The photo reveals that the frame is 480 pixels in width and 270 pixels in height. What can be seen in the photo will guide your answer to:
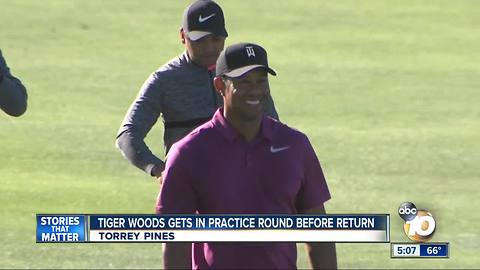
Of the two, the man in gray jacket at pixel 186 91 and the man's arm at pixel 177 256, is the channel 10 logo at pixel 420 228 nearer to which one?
the man in gray jacket at pixel 186 91

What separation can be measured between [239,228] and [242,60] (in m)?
0.81

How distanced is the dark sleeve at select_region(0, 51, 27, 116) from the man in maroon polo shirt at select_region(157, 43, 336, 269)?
48.4 inches

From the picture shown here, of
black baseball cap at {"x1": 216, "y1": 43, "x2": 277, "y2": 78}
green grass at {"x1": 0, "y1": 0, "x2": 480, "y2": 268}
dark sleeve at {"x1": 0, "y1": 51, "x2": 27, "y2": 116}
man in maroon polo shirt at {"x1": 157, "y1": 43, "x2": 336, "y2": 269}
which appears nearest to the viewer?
man in maroon polo shirt at {"x1": 157, "y1": 43, "x2": 336, "y2": 269}

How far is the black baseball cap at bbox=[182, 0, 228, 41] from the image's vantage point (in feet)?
32.2

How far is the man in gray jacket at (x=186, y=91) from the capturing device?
388 inches

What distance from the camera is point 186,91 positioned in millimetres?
9930

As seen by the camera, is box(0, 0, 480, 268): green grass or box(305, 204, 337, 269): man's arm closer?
box(305, 204, 337, 269): man's arm

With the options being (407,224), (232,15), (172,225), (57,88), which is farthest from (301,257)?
(232,15)


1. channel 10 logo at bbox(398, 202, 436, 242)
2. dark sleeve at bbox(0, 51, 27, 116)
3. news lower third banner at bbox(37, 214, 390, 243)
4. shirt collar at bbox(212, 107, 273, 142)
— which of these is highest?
channel 10 logo at bbox(398, 202, 436, 242)

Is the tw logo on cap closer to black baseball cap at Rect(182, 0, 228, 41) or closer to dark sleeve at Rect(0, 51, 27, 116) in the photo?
dark sleeve at Rect(0, 51, 27, 116)

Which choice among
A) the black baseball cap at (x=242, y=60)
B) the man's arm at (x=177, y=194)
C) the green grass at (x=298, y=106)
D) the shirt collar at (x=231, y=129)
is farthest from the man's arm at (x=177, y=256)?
the green grass at (x=298, y=106)

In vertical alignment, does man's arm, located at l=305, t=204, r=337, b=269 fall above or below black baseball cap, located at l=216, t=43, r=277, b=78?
below

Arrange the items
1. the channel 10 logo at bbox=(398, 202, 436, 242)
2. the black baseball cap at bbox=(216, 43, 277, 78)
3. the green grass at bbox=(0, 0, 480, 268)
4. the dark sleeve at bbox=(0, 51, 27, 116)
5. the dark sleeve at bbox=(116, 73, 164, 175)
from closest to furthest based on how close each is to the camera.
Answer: the black baseball cap at bbox=(216, 43, 277, 78) < the dark sleeve at bbox=(0, 51, 27, 116) < the dark sleeve at bbox=(116, 73, 164, 175) < the channel 10 logo at bbox=(398, 202, 436, 242) < the green grass at bbox=(0, 0, 480, 268)

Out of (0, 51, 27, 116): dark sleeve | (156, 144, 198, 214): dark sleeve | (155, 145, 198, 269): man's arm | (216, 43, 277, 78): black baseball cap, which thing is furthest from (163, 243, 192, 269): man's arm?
(0, 51, 27, 116): dark sleeve
